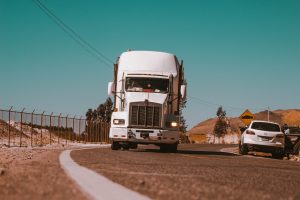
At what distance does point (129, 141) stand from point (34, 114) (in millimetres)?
11185

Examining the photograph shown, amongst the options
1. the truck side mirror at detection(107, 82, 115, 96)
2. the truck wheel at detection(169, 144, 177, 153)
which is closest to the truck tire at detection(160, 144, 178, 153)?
the truck wheel at detection(169, 144, 177, 153)

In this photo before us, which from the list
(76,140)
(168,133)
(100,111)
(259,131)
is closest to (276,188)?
(168,133)

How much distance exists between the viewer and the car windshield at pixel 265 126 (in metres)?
22.7

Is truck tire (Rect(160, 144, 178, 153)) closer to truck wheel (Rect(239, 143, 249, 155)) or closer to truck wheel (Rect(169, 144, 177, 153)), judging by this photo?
truck wheel (Rect(169, 144, 177, 153))

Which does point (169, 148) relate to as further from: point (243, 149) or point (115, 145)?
point (243, 149)

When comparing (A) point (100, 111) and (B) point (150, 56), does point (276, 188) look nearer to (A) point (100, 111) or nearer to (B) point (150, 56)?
(B) point (150, 56)

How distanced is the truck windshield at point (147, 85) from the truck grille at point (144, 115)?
1.94 ft

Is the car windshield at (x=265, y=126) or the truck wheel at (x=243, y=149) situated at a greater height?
the car windshield at (x=265, y=126)

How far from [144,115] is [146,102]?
560 millimetres

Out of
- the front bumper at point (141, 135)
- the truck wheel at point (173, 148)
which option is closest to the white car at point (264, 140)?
the truck wheel at point (173, 148)

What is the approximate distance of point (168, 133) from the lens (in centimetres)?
2094

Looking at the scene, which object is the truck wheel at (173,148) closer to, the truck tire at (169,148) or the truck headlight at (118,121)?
the truck tire at (169,148)

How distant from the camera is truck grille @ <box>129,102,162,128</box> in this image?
20.9 metres

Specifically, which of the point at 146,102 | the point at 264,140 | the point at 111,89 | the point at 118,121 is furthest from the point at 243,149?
the point at 111,89
